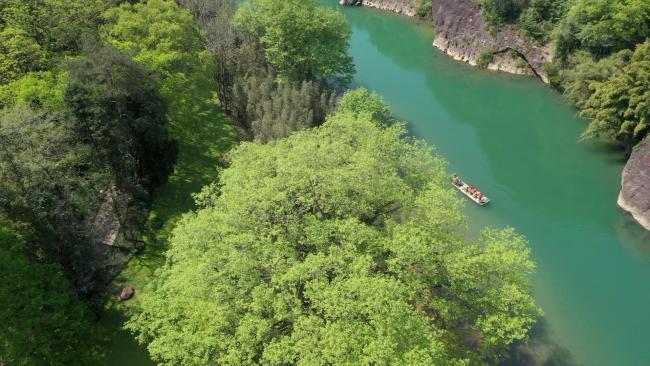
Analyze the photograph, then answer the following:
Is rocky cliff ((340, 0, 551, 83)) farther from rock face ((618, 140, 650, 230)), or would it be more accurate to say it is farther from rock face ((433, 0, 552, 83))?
rock face ((618, 140, 650, 230))

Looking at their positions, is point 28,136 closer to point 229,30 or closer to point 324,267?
point 324,267

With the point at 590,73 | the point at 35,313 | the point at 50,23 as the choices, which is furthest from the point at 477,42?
the point at 35,313

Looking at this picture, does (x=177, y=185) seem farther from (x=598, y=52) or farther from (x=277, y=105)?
(x=598, y=52)

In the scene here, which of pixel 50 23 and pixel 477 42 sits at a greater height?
pixel 477 42

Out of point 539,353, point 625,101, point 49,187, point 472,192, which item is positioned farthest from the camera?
point 625,101

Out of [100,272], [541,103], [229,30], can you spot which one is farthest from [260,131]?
[541,103]

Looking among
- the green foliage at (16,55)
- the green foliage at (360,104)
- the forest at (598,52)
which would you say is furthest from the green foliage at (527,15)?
the green foliage at (16,55)
